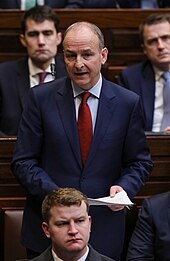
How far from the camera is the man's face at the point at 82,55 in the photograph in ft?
5.28

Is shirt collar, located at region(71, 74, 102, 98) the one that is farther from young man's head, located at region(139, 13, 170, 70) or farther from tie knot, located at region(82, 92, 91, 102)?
young man's head, located at region(139, 13, 170, 70)

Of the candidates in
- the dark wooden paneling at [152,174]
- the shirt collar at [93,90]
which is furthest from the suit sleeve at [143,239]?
the shirt collar at [93,90]

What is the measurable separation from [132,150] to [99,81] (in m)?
0.17

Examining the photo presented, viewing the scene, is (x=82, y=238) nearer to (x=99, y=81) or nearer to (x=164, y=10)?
(x=99, y=81)

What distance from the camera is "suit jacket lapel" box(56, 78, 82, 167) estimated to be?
64.7 inches

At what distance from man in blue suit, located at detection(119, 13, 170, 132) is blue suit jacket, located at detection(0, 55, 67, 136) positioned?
0.23m

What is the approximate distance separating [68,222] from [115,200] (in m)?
0.12

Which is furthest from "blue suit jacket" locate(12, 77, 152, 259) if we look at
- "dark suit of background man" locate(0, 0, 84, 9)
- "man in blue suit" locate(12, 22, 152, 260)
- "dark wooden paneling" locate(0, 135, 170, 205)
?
"dark suit of background man" locate(0, 0, 84, 9)

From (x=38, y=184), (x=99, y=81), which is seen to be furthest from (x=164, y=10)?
(x=38, y=184)

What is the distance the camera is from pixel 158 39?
8.19 feet

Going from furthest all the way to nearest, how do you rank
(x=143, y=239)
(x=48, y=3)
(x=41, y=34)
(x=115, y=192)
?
1. (x=48, y=3)
2. (x=41, y=34)
3. (x=143, y=239)
4. (x=115, y=192)

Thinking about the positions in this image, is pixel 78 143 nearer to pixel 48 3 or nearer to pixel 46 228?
pixel 46 228

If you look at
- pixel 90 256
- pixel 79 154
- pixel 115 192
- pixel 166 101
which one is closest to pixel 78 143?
pixel 79 154

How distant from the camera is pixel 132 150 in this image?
168 cm
